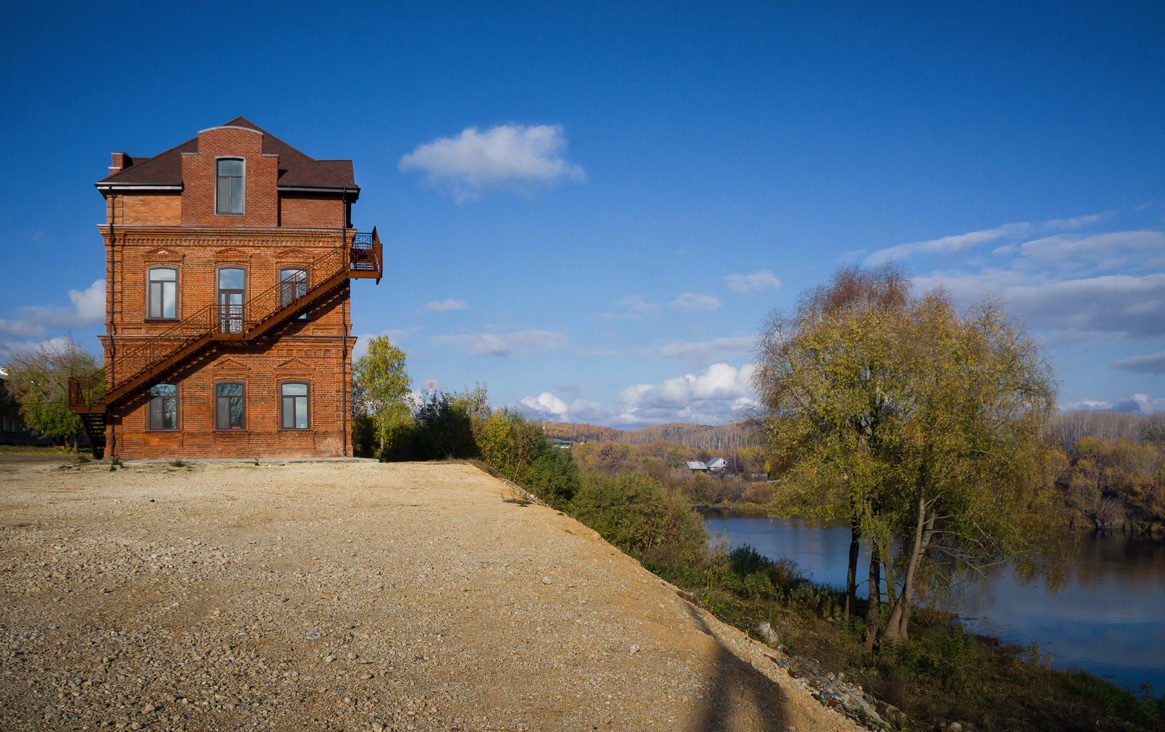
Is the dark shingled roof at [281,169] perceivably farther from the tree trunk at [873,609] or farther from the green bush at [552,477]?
the tree trunk at [873,609]

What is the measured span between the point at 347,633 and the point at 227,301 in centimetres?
2127

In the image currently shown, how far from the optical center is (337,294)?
88.0ft

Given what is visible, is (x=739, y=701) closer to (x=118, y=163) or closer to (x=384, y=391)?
(x=118, y=163)

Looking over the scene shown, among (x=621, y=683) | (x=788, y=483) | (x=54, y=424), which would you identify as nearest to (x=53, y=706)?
(x=621, y=683)

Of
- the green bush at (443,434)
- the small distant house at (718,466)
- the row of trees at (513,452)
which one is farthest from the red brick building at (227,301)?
the small distant house at (718,466)

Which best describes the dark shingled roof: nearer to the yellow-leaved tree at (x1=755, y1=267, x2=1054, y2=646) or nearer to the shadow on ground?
the yellow-leaved tree at (x1=755, y1=267, x2=1054, y2=646)

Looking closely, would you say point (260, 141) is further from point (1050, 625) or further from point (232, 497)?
point (1050, 625)

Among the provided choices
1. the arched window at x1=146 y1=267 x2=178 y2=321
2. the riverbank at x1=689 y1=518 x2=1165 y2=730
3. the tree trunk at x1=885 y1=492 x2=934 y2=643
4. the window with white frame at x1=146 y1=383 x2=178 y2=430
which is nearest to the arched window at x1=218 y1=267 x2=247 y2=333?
the arched window at x1=146 y1=267 x2=178 y2=321

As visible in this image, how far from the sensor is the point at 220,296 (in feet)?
86.0

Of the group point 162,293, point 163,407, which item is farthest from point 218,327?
point 163,407

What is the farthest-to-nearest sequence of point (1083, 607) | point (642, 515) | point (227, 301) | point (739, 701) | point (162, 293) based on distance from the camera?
point (642, 515), point (1083, 607), point (227, 301), point (162, 293), point (739, 701)

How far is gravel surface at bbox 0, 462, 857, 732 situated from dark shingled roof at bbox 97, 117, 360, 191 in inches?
586

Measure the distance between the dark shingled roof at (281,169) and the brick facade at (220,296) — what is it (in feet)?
0.25

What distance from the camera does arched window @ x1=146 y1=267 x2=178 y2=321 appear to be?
84.7ft
